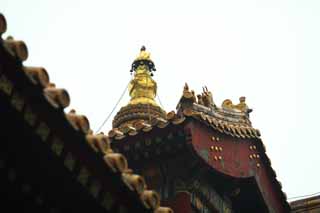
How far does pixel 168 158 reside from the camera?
1274 centimetres

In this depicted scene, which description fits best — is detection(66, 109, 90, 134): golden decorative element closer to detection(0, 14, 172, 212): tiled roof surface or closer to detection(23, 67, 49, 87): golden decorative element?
detection(0, 14, 172, 212): tiled roof surface

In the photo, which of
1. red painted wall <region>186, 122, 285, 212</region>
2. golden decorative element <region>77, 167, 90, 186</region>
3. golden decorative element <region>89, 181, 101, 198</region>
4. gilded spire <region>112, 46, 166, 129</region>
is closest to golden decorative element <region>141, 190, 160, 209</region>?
golden decorative element <region>89, 181, 101, 198</region>

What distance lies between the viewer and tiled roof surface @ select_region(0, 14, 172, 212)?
609 centimetres

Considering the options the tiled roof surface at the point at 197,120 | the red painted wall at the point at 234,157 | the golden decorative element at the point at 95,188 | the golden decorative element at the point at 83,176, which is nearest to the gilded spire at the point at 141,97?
the tiled roof surface at the point at 197,120

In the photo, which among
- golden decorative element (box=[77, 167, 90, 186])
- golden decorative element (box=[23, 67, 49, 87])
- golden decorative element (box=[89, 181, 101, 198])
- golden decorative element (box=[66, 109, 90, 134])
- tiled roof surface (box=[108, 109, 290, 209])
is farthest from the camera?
tiled roof surface (box=[108, 109, 290, 209])

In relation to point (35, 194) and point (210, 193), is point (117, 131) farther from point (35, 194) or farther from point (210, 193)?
point (35, 194)

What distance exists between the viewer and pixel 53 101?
6.38 meters

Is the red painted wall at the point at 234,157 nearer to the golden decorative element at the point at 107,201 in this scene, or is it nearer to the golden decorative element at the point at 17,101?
the golden decorative element at the point at 107,201

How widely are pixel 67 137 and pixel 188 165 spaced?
6145 millimetres

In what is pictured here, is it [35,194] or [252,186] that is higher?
[252,186]

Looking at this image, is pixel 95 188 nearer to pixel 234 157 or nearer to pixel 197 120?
pixel 197 120

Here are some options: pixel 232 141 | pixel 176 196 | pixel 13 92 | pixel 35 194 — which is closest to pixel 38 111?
pixel 13 92

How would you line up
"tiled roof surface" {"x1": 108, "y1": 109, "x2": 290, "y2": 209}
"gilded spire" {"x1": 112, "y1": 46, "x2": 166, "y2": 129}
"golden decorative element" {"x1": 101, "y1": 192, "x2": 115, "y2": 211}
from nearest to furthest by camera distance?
"golden decorative element" {"x1": 101, "y1": 192, "x2": 115, "y2": 211}, "tiled roof surface" {"x1": 108, "y1": 109, "x2": 290, "y2": 209}, "gilded spire" {"x1": 112, "y1": 46, "x2": 166, "y2": 129}

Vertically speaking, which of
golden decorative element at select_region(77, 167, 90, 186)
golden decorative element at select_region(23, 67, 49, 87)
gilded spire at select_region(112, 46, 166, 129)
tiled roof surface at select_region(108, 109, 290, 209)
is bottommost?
golden decorative element at select_region(77, 167, 90, 186)
